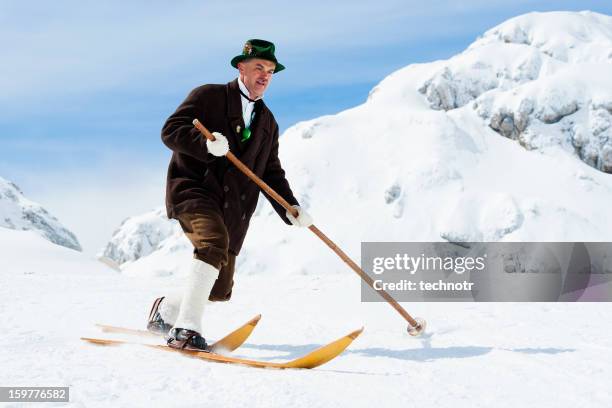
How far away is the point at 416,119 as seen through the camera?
108 meters

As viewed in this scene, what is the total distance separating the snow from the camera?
3.10 metres

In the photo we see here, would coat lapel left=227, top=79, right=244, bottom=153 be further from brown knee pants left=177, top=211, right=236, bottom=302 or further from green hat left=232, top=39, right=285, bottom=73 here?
brown knee pants left=177, top=211, right=236, bottom=302

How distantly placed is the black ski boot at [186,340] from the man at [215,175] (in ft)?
0.07

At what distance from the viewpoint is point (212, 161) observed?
180 inches

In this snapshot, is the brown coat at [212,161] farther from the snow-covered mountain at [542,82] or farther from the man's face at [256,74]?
the snow-covered mountain at [542,82]

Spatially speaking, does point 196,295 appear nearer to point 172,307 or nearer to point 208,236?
point 208,236

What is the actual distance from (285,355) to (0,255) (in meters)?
12.6

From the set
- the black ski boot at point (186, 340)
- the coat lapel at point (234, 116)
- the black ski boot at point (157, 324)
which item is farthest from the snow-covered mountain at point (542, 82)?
the black ski boot at point (186, 340)

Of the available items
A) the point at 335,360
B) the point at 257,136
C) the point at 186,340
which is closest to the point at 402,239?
the point at 257,136

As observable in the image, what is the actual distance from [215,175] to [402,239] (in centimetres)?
8217

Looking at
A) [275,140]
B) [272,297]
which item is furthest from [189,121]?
[272,297]

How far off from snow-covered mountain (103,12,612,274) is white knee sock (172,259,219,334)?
74957mm

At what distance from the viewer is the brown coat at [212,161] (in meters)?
4.41

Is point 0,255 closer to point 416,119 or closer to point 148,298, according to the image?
point 148,298
